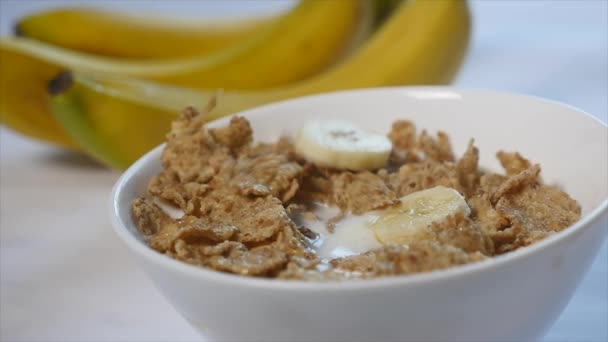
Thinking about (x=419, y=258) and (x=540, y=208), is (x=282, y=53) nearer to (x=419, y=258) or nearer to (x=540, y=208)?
(x=540, y=208)

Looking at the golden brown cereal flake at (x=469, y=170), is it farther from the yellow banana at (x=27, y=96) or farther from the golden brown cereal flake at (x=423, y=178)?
the yellow banana at (x=27, y=96)

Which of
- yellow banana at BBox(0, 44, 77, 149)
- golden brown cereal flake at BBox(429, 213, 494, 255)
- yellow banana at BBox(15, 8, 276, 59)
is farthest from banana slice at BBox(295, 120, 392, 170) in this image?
yellow banana at BBox(15, 8, 276, 59)

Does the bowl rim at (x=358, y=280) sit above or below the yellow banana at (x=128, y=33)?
above

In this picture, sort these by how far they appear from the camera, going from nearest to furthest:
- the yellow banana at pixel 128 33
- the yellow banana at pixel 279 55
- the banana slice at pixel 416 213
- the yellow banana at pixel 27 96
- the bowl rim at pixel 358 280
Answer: the bowl rim at pixel 358 280 < the banana slice at pixel 416 213 < the yellow banana at pixel 27 96 < the yellow banana at pixel 279 55 < the yellow banana at pixel 128 33

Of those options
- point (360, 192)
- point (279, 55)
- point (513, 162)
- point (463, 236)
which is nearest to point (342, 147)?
point (360, 192)

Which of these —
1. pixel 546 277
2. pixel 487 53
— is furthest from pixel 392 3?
pixel 546 277

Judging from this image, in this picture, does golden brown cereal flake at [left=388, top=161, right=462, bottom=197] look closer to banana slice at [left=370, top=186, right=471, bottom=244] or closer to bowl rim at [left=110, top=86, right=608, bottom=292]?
banana slice at [left=370, top=186, right=471, bottom=244]

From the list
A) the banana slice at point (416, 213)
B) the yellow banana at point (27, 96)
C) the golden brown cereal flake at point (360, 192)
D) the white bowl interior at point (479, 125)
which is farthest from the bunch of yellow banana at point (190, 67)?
the banana slice at point (416, 213)
